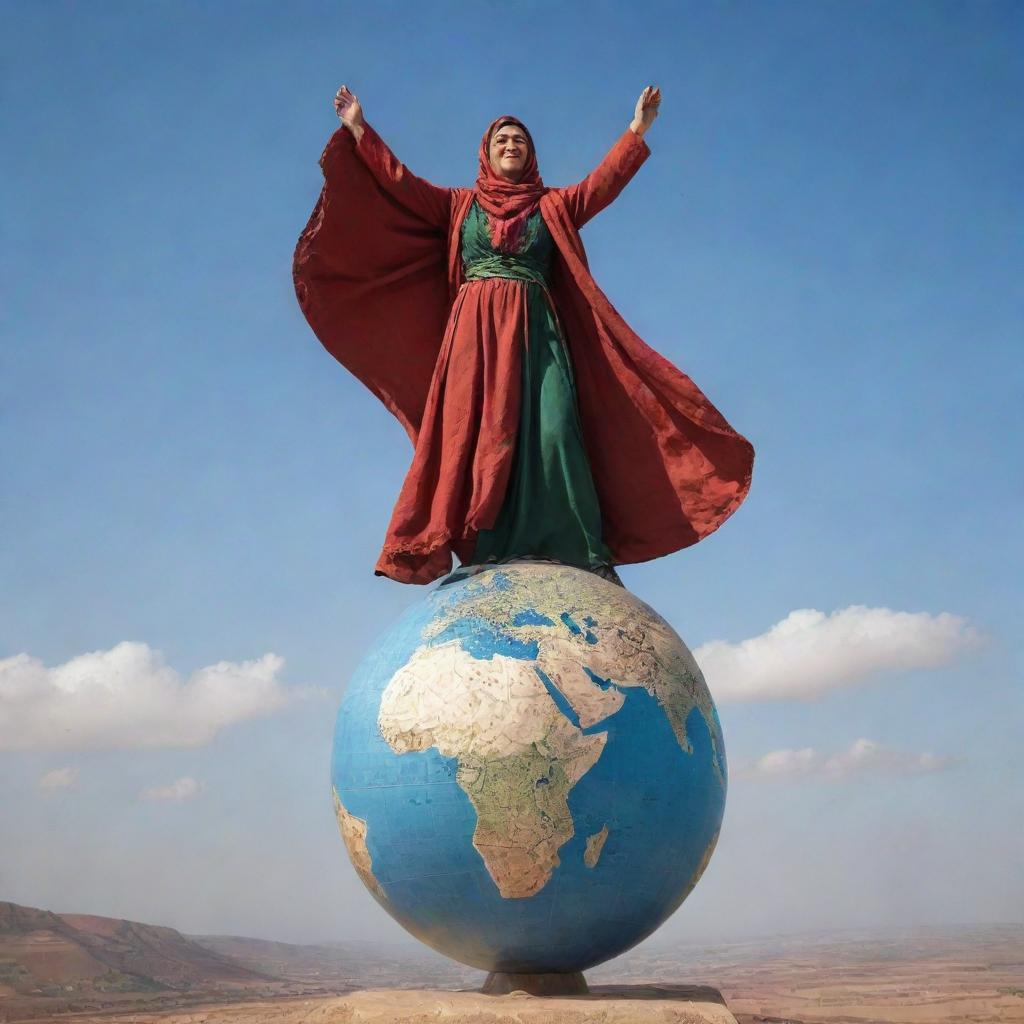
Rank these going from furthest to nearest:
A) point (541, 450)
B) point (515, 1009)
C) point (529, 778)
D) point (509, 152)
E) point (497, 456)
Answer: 1. point (509, 152)
2. point (541, 450)
3. point (497, 456)
4. point (529, 778)
5. point (515, 1009)

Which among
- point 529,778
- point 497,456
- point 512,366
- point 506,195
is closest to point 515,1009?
point 529,778

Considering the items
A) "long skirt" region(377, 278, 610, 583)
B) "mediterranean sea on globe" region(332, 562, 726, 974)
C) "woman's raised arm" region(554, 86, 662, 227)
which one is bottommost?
"mediterranean sea on globe" region(332, 562, 726, 974)

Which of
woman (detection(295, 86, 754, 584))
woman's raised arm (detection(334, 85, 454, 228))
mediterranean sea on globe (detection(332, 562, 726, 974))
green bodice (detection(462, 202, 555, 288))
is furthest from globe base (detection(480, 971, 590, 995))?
woman's raised arm (detection(334, 85, 454, 228))

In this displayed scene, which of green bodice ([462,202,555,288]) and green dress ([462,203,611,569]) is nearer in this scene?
green dress ([462,203,611,569])

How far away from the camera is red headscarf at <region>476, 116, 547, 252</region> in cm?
858

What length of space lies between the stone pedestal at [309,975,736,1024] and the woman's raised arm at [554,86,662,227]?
5.51 metres

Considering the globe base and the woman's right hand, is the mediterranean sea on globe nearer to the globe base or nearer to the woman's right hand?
the globe base

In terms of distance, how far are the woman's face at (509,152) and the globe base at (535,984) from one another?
18.6 ft

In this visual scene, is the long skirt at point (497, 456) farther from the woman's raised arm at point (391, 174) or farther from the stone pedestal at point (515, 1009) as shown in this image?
the stone pedestal at point (515, 1009)

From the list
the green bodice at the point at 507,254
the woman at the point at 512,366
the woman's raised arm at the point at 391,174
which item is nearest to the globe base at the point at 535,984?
the woman at the point at 512,366

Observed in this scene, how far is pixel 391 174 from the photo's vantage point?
8641 mm

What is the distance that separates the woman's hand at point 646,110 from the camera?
8.63 meters

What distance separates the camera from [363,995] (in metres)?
6.76

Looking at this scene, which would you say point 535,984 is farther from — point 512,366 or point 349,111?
point 349,111
